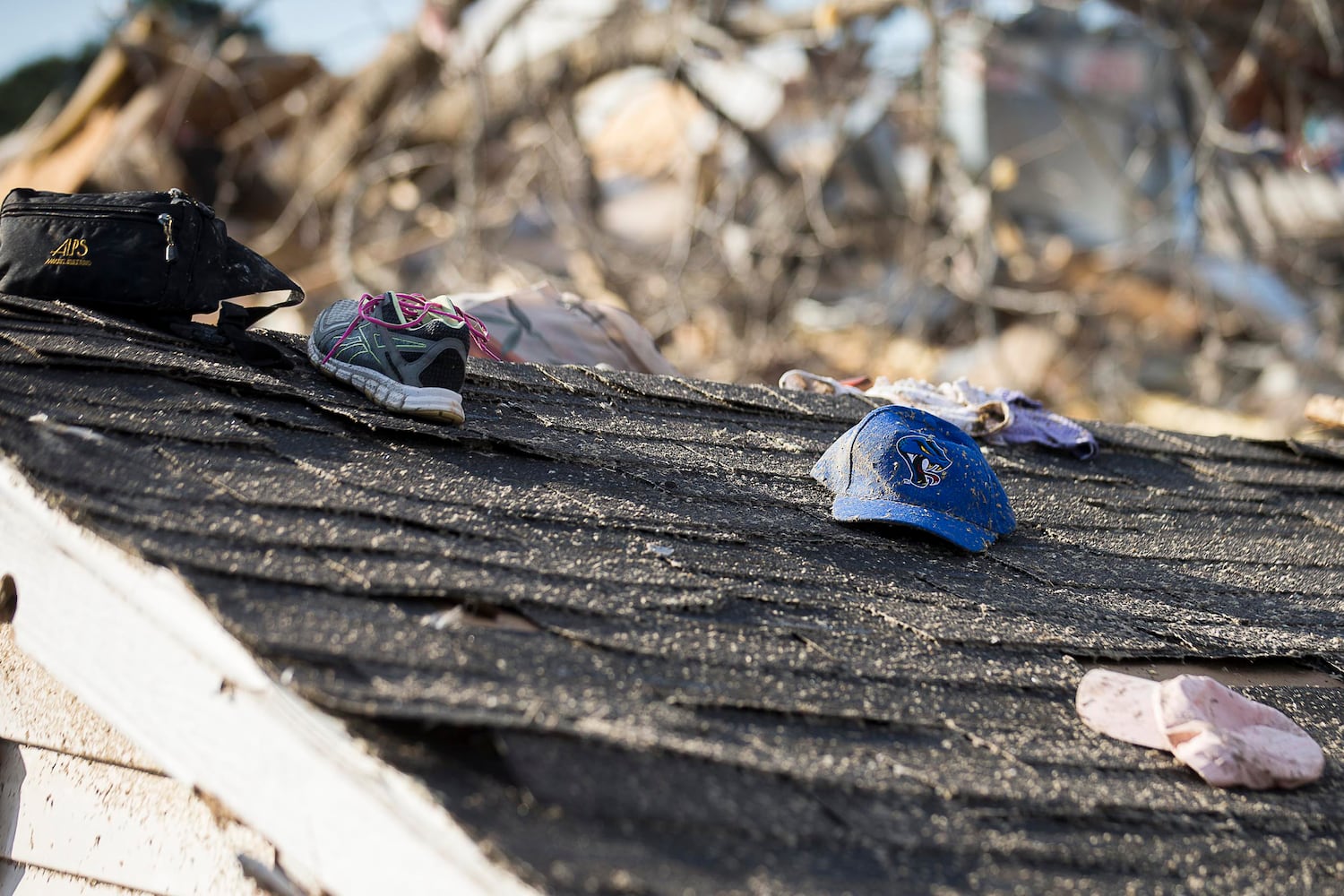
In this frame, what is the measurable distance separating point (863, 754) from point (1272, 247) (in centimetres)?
1054

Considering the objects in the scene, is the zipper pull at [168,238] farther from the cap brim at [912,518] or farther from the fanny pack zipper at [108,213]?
the cap brim at [912,518]

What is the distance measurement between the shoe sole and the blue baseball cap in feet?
2.99

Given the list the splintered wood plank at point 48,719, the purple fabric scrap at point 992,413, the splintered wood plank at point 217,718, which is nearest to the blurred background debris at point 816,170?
the purple fabric scrap at point 992,413

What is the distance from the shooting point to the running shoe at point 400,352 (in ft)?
8.48

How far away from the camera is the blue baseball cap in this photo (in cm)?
271

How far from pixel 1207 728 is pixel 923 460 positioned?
94 centimetres

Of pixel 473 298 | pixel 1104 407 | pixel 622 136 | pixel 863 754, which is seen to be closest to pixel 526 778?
pixel 863 754


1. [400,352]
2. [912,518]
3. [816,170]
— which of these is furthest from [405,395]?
[816,170]

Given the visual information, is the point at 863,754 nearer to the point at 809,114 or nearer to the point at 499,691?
the point at 499,691

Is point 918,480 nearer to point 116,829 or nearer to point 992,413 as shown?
point 992,413

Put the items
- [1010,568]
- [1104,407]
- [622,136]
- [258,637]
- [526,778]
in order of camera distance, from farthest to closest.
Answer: [622,136], [1104,407], [1010,568], [258,637], [526,778]

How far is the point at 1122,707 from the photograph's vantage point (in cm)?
211

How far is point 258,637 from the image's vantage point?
1568 mm

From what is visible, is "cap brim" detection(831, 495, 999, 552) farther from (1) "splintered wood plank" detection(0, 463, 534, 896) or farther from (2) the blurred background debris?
(2) the blurred background debris
